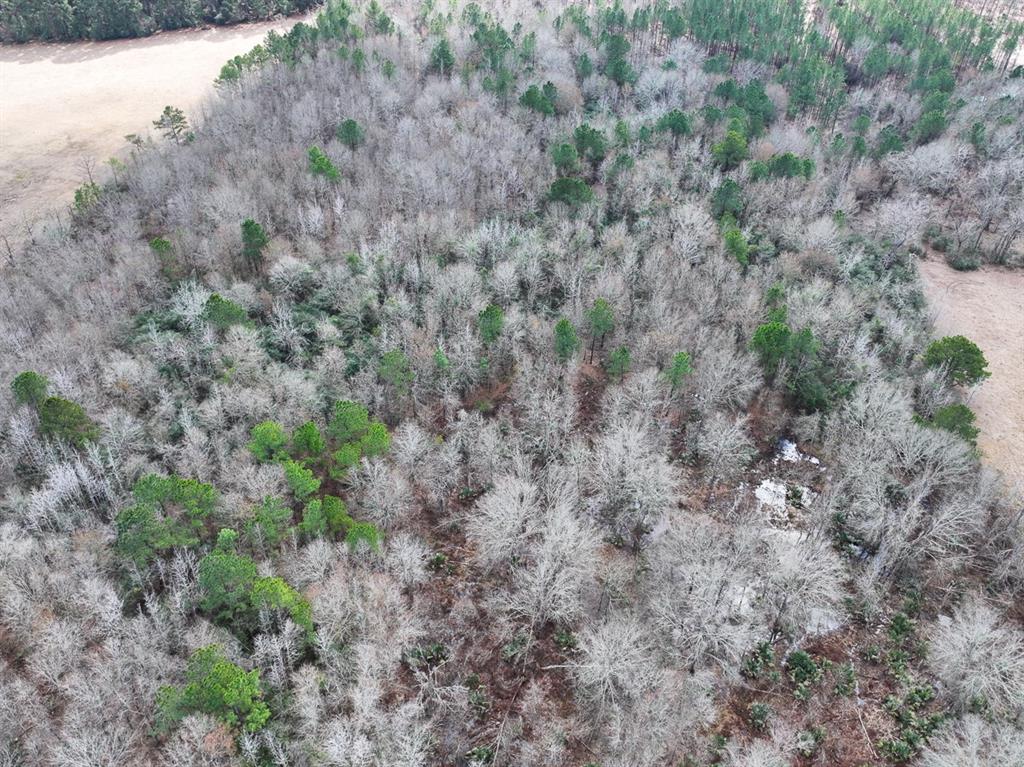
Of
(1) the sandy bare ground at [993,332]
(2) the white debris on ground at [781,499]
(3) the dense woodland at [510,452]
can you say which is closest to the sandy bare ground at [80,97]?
(3) the dense woodland at [510,452]

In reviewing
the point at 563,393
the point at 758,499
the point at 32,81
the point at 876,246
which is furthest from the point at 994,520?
the point at 32,81

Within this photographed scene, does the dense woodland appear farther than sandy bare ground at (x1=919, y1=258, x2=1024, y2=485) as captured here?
No

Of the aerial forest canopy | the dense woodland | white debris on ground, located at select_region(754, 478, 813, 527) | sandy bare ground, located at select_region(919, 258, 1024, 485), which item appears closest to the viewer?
the dense woodland

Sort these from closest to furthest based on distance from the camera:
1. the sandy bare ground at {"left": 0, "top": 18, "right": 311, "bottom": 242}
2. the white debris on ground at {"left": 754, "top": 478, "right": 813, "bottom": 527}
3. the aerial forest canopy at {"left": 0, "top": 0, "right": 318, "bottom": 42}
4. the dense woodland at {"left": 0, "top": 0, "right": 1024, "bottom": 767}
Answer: the dense woodland at {"left": 0, "top": 0, "right": 1024, "bottom": 767}, the white debris on ground at {"left": 754, "top": 478, "right": 813, "bottom": 527}, the sandy bare ground at {"left": 0, "top": 18, "right": 311, "bottom": 242}, the aerial forest canopy at {"left": 0, "top": 0, "right": 318, "bottom": 42}

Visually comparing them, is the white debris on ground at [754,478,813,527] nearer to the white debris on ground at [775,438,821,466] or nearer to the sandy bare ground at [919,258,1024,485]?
the white debris on ground at [775,438,821,466]

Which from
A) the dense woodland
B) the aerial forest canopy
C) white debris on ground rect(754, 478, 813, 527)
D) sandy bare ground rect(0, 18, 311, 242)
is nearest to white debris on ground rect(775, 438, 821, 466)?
the dense woodland

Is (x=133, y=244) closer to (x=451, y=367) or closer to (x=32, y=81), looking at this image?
(x=451, y=367)
